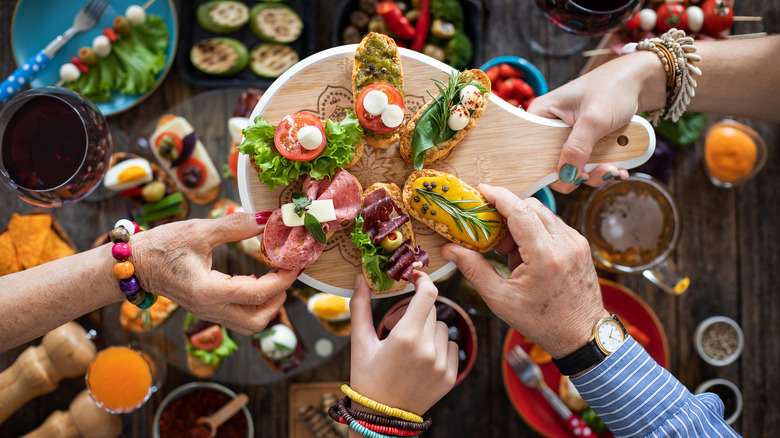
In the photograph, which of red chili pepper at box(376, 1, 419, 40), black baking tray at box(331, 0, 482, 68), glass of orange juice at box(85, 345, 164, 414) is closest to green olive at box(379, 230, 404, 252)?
black baking tray at box(331, 0, 482, 68)

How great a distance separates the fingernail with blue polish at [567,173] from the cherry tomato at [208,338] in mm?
2044

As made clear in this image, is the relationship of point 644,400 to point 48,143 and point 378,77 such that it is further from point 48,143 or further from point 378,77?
point 48,143

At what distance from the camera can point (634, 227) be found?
10.2 feet

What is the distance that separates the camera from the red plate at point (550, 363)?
3053 millimetres

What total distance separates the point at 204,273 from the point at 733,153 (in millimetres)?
3157

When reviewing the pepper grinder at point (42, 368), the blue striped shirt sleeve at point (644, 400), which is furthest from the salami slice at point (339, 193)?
the pepper grinder at point (42, 368)

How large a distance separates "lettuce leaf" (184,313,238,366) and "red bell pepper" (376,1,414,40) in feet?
6.78

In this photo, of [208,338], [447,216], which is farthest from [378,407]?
[208,338]

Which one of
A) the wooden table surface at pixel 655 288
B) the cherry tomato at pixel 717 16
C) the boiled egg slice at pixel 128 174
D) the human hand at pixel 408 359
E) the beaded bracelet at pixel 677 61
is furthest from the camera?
the wooden table surface at pixel 655 288

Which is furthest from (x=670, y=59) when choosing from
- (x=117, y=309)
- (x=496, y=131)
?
(x=117, y=309)

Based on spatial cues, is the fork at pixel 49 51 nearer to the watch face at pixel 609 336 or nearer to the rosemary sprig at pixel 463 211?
the rosemary sprig at pixel 463 211

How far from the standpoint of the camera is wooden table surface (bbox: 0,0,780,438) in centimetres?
318

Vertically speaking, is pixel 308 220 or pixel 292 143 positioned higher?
pixel 292 143

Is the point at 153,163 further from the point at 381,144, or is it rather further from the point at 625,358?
the point at 625,358
